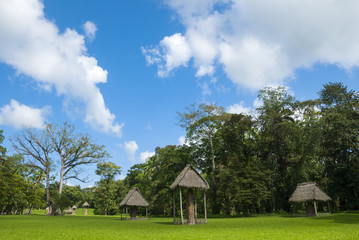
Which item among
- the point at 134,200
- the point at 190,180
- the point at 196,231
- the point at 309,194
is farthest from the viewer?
the point at 134,200

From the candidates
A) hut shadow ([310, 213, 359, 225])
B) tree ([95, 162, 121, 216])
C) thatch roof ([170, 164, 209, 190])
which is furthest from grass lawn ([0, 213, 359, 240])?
tree ([95, 162, 121, 216])

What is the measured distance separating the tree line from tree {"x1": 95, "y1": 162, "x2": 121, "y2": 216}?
913cm

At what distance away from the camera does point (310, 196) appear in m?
23.6

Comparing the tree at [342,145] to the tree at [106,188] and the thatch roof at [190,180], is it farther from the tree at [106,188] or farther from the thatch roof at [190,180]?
the tree at [106,188]

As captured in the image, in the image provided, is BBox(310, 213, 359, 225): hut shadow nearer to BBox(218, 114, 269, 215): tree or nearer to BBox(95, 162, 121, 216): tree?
BBox(218, 114, 269, 215): tree

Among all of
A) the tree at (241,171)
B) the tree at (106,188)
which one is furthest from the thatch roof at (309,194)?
the tree at (106,188)

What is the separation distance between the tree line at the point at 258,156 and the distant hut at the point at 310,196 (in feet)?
14.3

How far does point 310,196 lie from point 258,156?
1164cm

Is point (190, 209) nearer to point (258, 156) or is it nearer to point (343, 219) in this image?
point (343, 219)

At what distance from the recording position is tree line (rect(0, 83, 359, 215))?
2898 centimetres

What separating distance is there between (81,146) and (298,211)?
30361 millimetres

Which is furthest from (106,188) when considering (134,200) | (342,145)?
(342,145)

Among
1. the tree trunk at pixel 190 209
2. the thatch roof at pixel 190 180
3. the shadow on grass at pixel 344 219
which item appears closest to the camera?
the shadow on grass at pixel 344 219

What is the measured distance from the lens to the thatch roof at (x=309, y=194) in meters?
23.5
